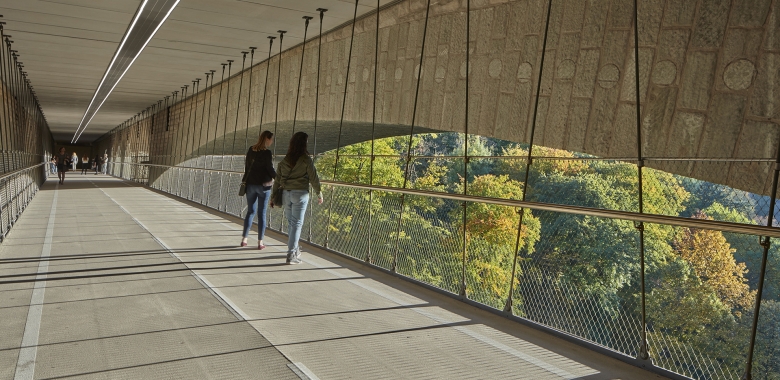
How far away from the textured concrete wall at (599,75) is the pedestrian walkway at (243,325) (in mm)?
1758

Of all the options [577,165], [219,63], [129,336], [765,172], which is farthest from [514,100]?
[577,165]

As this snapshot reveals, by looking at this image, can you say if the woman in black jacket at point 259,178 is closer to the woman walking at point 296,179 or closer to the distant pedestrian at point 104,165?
the woman walking at point 296,179

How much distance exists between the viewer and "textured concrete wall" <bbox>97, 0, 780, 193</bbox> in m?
4.62

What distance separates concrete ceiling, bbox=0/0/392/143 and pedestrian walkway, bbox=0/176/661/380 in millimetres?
3359

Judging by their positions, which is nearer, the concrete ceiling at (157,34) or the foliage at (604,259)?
the foliage at (604,259)

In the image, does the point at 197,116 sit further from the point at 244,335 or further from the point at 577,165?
the point at 244,335

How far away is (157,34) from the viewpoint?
10977 mm

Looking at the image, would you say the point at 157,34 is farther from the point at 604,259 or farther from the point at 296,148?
the point at 604,259

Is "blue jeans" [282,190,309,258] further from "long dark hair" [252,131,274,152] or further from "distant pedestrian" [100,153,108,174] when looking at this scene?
"distant pedestrian" [100,153,108,174]

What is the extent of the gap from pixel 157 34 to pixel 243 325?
7.74m

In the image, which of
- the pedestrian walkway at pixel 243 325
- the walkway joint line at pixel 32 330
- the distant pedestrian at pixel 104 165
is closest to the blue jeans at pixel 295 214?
the pedestrian walkway at pixel 243 325

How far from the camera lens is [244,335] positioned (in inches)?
167

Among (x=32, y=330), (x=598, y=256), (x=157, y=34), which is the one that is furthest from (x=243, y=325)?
(x=598, y=256)

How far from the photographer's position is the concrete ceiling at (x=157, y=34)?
9.10m
